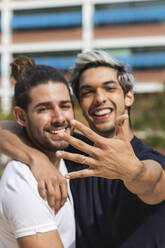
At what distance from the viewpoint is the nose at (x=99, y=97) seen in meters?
2.90

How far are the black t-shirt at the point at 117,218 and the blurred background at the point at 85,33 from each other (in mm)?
23622

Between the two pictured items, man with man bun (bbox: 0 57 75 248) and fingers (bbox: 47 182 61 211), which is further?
fingers (bbox: 47 182 61 211)

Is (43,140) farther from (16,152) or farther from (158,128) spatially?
(158,128)

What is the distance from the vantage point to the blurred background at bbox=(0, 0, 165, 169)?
1040 inches

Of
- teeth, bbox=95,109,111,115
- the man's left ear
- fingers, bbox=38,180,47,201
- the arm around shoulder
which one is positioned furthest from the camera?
the man's left ear

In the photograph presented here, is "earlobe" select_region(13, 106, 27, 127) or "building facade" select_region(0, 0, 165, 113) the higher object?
"building facade" select_region(0, 0, 165, 113)

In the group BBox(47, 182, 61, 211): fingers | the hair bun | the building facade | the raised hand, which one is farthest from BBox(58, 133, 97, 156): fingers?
the building facade

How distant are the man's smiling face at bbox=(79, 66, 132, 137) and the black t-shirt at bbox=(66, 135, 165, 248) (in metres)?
0.55

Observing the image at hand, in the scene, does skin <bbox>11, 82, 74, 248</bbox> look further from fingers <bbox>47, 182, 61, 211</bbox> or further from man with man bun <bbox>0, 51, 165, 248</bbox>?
fingers <bbox>47, 182, 61, 211</bbox>

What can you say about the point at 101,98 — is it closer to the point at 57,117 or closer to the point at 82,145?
the point at 57,117

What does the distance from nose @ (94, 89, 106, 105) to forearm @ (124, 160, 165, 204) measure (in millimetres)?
894

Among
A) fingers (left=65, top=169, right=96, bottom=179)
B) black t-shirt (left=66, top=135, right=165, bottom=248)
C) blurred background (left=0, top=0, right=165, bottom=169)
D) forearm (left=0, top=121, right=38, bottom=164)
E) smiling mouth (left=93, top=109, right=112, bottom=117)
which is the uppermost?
blurred background (left=0, top=0, right=165, bottom=169)

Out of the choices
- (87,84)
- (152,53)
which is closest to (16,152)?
(87,84)

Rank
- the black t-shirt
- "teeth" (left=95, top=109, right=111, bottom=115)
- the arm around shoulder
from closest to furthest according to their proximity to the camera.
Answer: the arm around shoulder
the black t-shirt
"teeth" (left=95, top=109, right=111, bottom=115)
